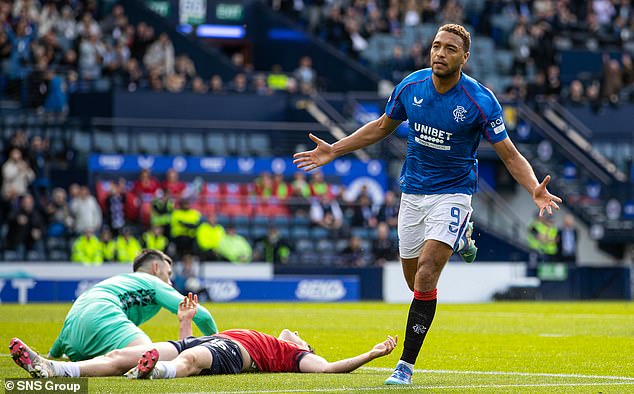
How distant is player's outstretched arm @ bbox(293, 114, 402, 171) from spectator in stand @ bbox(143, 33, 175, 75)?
22175mm

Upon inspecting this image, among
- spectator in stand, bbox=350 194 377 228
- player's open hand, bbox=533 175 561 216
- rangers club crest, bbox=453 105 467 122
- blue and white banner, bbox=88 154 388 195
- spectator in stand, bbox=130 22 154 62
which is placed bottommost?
spectator in stand, bbox=350 194 377 228

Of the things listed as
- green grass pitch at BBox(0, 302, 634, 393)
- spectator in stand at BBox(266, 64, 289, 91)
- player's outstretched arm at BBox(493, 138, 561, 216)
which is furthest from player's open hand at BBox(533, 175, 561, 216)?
spectator in stand at BBox(266, 64, 289, 91)

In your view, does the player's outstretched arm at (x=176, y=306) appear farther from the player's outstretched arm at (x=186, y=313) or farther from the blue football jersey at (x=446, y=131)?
the blue football jersey at (x=446, y=131)

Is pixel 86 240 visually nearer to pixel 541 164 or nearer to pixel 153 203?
pixel 153 203

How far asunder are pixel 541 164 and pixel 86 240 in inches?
548

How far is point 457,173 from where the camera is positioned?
9.70 meters

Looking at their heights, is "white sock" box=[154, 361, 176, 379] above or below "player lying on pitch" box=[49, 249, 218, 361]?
below

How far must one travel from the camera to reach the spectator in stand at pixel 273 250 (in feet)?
91.8

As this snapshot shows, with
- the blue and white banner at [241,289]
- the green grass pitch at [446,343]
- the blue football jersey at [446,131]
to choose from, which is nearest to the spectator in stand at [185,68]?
the blue and white banner at [241,289]

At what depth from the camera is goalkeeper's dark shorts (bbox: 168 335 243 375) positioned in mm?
9367

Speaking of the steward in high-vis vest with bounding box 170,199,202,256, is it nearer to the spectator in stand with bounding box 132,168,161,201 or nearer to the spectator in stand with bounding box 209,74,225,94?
the spectator in stand with bounding box 132,168,161,201

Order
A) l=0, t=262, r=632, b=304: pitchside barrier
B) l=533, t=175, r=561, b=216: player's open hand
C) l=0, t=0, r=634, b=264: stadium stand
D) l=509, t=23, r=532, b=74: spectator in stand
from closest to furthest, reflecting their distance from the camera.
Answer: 1. l=533, t=175, r=561, b=216: player's open hand
2. l=0, t=262, r=632, b=304: pitchside barrier
3. l=0, t=0, r=634, b=264: stadium stand
4. l=509, t=23, r=532, b=74: spectator in stand

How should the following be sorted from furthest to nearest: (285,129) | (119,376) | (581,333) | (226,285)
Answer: (285,129) < (226,285) < (581,333) < (119,376)

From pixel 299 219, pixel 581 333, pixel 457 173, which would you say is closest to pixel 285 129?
pixel 299 219
